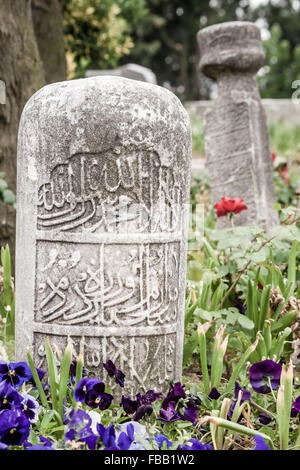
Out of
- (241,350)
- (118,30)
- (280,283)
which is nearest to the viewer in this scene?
(241,350)

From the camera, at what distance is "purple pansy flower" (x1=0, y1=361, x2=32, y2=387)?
207cm

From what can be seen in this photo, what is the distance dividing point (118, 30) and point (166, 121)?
19.9 feet

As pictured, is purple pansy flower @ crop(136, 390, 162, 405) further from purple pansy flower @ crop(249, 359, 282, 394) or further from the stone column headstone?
the stone column headstone

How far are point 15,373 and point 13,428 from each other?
343 millimetres

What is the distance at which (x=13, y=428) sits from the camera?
1.78 meters

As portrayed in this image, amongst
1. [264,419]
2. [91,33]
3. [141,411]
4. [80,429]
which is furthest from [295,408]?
[91,33]

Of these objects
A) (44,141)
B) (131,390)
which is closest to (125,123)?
(44,141)

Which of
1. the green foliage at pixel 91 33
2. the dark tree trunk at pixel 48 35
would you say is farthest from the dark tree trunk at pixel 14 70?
the green foliage at pixel 91 33

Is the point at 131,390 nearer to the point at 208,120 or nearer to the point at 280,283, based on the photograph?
the point at 280,283

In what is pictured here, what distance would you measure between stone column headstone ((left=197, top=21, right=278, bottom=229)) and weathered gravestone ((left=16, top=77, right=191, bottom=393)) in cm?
237

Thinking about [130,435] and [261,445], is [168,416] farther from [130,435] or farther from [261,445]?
[261,445]

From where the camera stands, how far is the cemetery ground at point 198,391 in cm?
181

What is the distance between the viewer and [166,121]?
2.27 metres

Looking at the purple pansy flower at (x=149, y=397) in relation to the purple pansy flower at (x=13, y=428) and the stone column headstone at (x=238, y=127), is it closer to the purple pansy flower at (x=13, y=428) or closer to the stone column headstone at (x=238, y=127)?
the purple pansy flower at (x=13, y=428)
